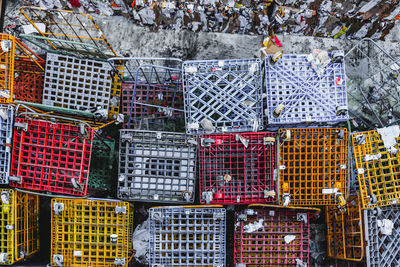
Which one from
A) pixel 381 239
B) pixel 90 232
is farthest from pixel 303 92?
pixel 90 232

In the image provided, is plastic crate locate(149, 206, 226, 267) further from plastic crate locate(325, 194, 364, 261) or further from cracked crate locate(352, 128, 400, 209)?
cracked crate locate(352, 128, 400, 209)

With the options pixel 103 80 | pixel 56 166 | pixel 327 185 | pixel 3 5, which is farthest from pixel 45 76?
pixel 327 185

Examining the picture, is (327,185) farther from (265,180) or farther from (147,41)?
(147,41)

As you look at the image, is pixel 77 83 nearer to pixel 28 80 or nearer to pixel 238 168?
pixel 28 80

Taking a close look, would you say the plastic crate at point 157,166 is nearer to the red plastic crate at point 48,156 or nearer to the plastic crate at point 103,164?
the red plastic crate at point 48,156

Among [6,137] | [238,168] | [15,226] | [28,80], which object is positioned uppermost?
[28,80]

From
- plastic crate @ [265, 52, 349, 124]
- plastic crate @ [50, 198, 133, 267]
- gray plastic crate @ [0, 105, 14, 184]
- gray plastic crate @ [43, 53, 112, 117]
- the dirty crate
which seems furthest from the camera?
the dirty crate

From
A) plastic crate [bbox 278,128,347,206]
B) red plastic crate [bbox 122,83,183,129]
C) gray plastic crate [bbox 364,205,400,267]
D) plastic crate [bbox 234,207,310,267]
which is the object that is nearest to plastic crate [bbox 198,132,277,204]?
plastic crate [bbox 278,128,347,206]

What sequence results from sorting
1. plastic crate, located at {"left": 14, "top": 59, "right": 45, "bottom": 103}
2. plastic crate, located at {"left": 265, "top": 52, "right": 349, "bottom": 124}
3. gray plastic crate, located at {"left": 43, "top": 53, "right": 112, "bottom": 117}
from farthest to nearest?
plastic crate, located at {"left": 14, "top": 59, "right": 45, "bottom": 103} → gray plastic crate, located at {"left": 43, "top": 53, "right": 112, "bottom": 117} → plastic crate, located at {"left": 265, "top": 52, "right": 349, "bottom": 124}
